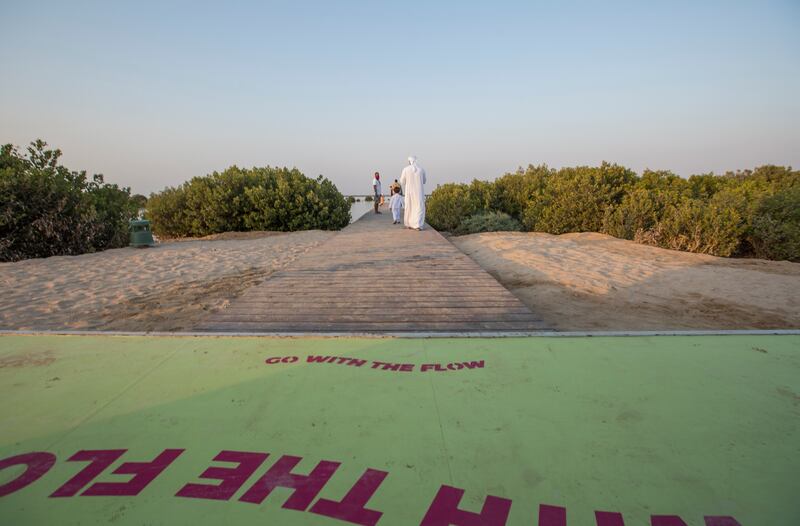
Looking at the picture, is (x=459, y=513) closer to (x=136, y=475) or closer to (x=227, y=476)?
(x=227, y=476)

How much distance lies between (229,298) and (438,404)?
14.9 ft

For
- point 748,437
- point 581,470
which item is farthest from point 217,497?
point 748,437

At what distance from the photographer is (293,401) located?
2.15 metres

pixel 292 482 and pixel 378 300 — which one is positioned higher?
pixel 378 300

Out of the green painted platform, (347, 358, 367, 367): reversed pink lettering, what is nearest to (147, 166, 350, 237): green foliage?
the green painted platform

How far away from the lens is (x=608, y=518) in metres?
1.35

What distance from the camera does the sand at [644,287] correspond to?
15.5ft

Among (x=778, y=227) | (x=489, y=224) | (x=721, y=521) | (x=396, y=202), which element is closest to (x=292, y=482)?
(x=721, y=521)

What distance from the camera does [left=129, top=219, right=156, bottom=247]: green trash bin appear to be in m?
10.1

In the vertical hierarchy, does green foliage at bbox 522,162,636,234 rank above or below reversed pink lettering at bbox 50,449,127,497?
above

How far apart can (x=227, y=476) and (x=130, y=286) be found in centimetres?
599

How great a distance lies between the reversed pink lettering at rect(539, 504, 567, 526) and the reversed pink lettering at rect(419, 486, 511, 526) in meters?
0.11

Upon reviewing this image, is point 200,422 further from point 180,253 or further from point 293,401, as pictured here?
point 180,253

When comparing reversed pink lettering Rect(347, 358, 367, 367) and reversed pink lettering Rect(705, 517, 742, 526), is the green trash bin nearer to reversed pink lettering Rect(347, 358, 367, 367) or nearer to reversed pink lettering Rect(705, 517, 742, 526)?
reversed pink lettering Rect(347, 358, 367, 367)
